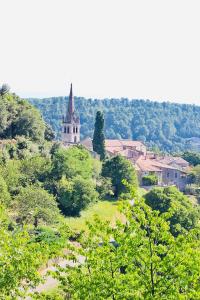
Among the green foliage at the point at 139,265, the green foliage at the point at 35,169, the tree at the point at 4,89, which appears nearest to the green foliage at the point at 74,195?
the green foliage at the point at 35,169

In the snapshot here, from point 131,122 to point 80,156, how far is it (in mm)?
134297

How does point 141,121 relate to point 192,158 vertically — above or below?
above

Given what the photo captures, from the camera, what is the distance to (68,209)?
4147cm

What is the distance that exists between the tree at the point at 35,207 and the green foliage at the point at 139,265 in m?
21.9

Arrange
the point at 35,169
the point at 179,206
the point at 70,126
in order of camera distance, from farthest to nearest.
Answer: the point at 70,126
the point at 35,169
the point at 179,206

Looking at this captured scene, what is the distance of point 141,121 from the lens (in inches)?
7215

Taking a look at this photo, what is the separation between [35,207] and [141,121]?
150 metres

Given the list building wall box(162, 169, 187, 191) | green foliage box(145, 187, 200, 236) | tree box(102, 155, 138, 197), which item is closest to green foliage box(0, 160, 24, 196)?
green foliage box(145, 187, 200, 236)

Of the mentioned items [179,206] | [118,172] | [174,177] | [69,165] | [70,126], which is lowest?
[174,177]

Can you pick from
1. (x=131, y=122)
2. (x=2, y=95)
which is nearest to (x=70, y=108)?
(x=2, y=95)

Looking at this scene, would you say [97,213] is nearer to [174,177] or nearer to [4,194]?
[4,194]

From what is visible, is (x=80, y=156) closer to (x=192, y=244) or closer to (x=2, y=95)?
(x=2, y=95)

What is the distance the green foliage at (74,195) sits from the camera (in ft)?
135

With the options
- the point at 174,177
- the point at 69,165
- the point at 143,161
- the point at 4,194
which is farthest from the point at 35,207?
the point at 174,177
